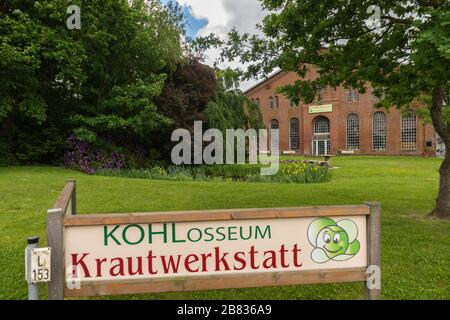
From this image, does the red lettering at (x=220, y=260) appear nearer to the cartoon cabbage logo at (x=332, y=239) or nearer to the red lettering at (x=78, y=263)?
the cartoon cabbage logo at (x=332, y=239)

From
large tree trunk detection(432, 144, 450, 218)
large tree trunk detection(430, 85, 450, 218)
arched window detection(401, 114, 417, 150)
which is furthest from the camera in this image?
arched window detection(401, 114, 417, 150)

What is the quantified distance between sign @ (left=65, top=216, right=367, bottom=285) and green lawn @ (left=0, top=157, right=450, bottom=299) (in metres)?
1.15

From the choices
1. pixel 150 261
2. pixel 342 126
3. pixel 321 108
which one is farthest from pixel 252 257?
pixel 321 108

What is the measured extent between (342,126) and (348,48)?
45324 millimetres

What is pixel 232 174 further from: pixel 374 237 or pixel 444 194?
pixel 374 237

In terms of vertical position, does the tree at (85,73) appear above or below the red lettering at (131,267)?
above

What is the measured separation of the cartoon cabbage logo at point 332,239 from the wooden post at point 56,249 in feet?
6.62

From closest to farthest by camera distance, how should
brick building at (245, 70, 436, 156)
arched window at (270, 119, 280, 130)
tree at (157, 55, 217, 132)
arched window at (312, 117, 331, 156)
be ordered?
tree at (157, 55, 217, 132) → brick building at (245, 70, 436, 156) → arched window at (312, 117, 331, 156) → arched window at (270, 119, 280, 130)

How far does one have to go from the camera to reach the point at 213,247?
2.95 meters

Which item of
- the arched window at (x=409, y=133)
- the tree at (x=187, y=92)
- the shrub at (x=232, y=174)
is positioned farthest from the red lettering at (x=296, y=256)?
the arched window at (x=409, y=133)

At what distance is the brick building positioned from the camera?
1802 inches

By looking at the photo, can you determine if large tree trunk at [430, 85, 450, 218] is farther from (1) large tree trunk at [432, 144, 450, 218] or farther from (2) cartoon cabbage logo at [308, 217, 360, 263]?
(2) cartoon cabbage logo at [308, 217, 360, 263]

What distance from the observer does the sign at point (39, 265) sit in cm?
269

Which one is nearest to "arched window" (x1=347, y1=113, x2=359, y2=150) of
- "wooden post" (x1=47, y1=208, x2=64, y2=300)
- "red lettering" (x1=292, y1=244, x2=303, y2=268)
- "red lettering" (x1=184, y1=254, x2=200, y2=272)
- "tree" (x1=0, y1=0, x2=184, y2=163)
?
"tree" (x1=0, y1=0, x2=184, y2=163)
